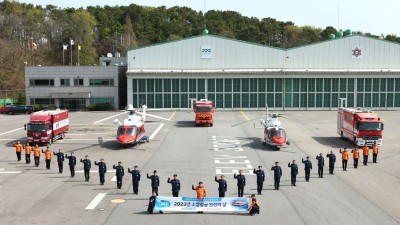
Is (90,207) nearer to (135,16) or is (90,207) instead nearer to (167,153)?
(167,153)

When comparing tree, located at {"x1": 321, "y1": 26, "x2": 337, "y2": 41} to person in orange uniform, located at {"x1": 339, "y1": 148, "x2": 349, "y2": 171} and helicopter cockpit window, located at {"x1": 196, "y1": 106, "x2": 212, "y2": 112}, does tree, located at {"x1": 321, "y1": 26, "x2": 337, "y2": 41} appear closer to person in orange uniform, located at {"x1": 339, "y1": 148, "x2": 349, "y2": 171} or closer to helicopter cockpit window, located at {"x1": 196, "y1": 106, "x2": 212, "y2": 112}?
helicopter cockpit window, located at {"x1": 196, "y1": 106, "x2": 212, "y2": 112}

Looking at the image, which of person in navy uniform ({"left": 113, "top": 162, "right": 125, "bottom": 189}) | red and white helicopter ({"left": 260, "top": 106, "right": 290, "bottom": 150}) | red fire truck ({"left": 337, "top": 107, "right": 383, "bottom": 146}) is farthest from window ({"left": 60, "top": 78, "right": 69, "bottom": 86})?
person in navy uniform ({"left": 113, "top": 162, "right": 125, "bottom": 189})

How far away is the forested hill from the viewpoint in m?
116

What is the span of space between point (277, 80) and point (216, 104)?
10989 millimetres

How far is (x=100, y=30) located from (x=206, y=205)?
127400 millimetres

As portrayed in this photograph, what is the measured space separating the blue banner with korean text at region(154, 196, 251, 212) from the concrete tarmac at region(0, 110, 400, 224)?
0.96 ft

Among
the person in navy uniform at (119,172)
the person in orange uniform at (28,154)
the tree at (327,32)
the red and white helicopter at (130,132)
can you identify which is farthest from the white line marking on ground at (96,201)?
the tree at (327,32)

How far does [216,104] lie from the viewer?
3039 inches

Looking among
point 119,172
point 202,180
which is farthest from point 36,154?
point 202,180

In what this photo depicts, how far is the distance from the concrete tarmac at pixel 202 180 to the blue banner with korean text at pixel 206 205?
0.29 m

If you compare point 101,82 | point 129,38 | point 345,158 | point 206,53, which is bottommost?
point 345,158

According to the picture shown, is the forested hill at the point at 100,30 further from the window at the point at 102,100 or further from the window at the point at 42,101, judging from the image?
the window at the point at 102,100

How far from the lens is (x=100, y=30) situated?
14100cm

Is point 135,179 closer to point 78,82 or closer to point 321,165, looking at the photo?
point 321,165
